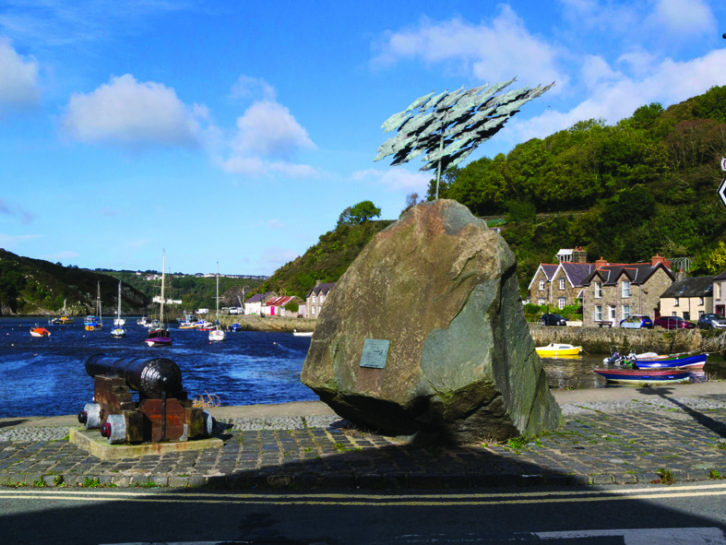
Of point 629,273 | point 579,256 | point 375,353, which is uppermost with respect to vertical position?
point 579,256

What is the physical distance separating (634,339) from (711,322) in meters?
6.28

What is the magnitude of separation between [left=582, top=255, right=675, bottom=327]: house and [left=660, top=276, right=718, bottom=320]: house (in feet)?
3.89

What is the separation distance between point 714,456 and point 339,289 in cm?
661

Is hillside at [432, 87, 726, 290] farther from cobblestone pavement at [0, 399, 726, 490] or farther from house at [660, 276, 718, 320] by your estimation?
cobblestone pavement at [0, 399, 726, 490]

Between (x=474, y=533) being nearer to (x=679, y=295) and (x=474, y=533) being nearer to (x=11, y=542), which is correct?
(x=11, y=542)

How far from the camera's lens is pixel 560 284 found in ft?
259

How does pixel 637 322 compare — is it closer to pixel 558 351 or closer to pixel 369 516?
pixel 558 351

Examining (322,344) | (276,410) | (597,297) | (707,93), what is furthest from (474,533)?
(707,93)

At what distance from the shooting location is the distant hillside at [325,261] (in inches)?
6324

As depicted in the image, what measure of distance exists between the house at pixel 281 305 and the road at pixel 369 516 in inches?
5427

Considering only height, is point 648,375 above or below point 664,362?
below

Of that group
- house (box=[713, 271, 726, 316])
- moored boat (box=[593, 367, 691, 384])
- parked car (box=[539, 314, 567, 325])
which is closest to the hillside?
house (box=[713, 271, 726, 316])

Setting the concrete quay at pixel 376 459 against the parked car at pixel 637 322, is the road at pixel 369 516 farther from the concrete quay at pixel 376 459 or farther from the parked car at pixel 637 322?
the parked car at pixel 637 322

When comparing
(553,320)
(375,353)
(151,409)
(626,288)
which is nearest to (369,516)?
(375,353)
